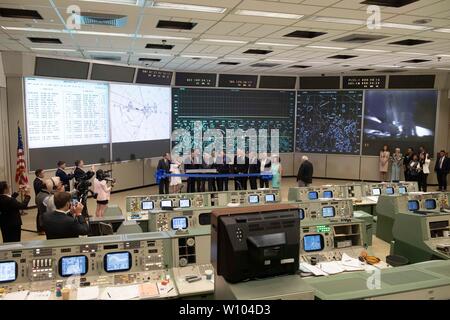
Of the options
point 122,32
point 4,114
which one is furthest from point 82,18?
point 4,114

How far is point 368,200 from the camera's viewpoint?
8180mm

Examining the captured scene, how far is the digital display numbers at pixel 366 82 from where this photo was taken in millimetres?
13367

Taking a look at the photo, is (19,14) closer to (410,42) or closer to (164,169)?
(164,169)

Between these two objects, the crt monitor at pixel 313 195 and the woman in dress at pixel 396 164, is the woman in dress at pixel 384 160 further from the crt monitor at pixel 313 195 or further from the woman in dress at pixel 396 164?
the crt monitor at pixel 313 195

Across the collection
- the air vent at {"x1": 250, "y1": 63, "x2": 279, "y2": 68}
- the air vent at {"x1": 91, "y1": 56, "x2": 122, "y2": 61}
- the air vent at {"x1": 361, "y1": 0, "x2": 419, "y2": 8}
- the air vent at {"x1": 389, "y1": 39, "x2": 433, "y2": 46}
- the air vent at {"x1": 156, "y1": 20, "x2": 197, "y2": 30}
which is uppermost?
the air vent at {"x1": 250, "y1": 63, "x2": 279, "y2": 68}

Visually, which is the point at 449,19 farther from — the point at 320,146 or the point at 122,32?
the point at 320,146

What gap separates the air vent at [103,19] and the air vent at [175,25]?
570mm

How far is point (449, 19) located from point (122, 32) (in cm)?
524

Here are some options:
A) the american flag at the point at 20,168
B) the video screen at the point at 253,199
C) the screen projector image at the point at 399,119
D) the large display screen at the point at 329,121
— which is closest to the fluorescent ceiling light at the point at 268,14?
the video screen at the point at 253,199

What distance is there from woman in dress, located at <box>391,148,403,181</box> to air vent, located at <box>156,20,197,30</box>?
9506 mm

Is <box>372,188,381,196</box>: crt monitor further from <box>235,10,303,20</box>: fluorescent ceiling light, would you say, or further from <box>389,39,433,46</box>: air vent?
<box>235,10,303,20</box>: fluorescent ceiling light

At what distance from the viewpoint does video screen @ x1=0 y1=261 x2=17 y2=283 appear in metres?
3.64

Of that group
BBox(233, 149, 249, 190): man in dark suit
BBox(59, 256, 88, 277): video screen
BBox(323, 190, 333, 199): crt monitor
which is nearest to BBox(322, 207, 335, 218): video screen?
BBox(323, 190, 333, 199): crt monitor
